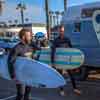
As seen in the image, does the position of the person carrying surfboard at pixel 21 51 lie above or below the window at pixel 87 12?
below

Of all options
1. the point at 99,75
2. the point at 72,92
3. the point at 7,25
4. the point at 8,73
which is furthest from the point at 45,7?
the point at 7,25

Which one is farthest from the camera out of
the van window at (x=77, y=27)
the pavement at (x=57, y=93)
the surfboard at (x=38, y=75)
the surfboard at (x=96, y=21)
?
the van window at (x=77, y=27)

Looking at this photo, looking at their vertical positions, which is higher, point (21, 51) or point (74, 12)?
point (74, 12)

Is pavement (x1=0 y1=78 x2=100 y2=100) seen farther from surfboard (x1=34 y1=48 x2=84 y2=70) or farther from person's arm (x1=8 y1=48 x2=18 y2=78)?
person's arm (x1=8 y1=48 x2=18 y2=78)

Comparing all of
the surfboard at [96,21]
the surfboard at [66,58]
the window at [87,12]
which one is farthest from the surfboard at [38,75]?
the window at [87,12]

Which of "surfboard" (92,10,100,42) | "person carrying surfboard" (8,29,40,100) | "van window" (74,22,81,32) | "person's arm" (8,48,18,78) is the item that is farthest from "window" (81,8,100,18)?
"person's arm" (8,48,18,78)

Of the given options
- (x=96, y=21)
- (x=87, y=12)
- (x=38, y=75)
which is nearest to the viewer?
(x=38, y=75)

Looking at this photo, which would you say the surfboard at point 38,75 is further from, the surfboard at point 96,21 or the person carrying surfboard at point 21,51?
the surfboard at point 96,21

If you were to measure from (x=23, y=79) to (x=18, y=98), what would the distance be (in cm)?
44

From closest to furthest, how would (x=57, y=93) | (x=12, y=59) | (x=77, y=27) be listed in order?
(x=12, y=59) → (x=57, y=93) → (x=77, y=27)

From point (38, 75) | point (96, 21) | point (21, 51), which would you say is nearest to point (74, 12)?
point (96, 21)

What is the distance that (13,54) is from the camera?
26.7 feet

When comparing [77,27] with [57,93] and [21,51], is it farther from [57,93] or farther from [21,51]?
[21,51]

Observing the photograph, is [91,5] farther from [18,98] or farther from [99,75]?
[18,98]
